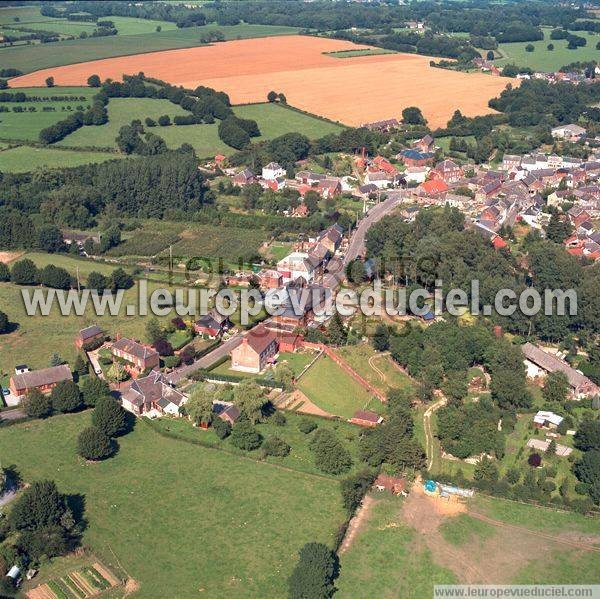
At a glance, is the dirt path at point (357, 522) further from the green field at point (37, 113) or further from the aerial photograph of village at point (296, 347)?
the green field at point (37, 113)

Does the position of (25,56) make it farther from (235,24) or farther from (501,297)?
(501,297)

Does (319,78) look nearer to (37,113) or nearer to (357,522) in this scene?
(37,113)

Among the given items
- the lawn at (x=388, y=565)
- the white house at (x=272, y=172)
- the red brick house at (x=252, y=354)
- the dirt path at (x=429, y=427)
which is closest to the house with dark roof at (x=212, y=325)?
the red brick house at (x=252, y=354)

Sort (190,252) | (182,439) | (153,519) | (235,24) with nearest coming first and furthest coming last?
(153,519)
(182,439)
(190,252)
(235,24)

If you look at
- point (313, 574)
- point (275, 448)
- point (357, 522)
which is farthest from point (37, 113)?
point (313, 574)

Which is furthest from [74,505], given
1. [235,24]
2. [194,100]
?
[235,24]
